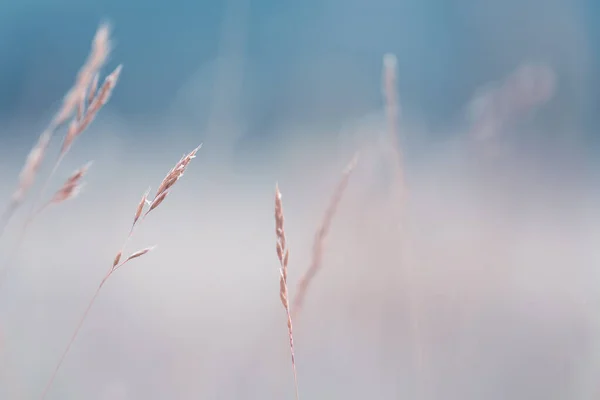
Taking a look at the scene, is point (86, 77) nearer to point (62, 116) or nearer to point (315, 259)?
point (62, 116)

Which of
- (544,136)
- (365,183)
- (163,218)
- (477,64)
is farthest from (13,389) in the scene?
(477,64)

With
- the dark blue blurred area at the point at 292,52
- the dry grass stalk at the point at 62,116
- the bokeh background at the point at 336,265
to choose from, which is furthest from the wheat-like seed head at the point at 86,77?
the dark blue blurred area at the point at 292,52

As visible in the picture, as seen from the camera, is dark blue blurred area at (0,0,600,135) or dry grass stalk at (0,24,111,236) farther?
dark blue blurred area at (0,0,600,135)

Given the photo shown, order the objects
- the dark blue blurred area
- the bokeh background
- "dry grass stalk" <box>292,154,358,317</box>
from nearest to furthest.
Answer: "dry grass stalk" <box>292,154,358,317</box>, the bokeh background, the dark blue blurred area

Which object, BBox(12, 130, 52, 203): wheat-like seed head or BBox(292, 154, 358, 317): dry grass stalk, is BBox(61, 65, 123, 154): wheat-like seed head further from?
BBox(292, 154, 358, 317): dry grass stalk

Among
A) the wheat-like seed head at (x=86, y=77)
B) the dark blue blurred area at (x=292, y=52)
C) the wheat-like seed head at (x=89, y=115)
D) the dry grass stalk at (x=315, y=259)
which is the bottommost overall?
the dry grass stalk at (x=315, y=259)

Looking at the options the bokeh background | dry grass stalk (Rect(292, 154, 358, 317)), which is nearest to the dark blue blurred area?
the bokeh background

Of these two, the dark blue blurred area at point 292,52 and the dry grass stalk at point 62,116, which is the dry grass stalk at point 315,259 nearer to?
the dry grass stalk at point 62,116

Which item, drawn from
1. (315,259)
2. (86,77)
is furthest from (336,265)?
(86,77)

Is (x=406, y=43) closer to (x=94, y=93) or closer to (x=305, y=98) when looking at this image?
(x=305, y=98)
